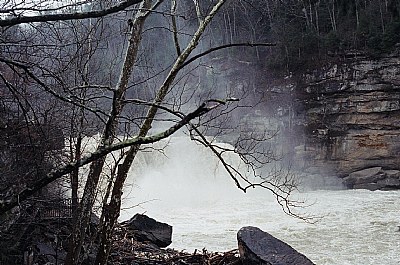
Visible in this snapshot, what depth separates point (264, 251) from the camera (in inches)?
209

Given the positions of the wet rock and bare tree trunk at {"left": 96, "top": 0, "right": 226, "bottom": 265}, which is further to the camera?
the wet rock

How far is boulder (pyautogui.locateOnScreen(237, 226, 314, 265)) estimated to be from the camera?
520 cm

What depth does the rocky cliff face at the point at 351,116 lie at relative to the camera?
20172 mm

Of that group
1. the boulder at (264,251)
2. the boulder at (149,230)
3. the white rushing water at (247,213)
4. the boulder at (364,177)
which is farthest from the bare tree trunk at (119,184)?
the boulder at (364,177)

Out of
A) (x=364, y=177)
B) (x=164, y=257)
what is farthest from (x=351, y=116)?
(x=164, y=257)

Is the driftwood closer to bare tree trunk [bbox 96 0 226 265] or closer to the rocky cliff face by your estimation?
bare tree trunk [bbox 96 0 226 265]

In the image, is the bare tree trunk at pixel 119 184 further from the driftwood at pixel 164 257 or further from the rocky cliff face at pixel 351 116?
the rocky cliff face at pixel 351 116

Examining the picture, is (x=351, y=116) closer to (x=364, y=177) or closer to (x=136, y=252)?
(x=364, y=177)

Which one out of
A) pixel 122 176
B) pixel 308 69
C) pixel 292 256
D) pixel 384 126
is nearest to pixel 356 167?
pixel 384 126

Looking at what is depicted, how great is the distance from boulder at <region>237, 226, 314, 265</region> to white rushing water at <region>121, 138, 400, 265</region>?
433 cm

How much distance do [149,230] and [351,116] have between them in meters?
15.2

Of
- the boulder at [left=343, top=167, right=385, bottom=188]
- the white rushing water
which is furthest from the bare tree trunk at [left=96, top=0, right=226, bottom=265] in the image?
the boulder at [left=343, top=167, right=385, bottom=188]

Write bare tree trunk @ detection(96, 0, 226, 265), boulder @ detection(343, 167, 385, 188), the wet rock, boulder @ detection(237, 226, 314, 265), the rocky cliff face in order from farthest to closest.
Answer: the rocky cliff face < boulder @ detection(343, 167, 385, 188) < the wet rock < boulder @ detection(237, 226, 314, 265) < bare tree trunk @ detection(96, 0, 226, 265)

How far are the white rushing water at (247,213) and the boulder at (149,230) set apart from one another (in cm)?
242
